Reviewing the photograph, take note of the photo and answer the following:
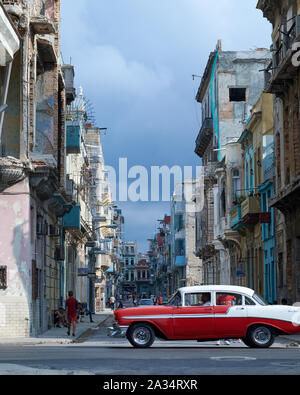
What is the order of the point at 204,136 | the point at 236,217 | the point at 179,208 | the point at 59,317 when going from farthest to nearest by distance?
the point at 179,208 → the point at 204,136 → the point at 236,217 → the point at 59,317

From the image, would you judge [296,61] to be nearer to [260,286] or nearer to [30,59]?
[30,59]

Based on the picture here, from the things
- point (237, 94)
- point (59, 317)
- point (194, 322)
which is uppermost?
point (237, 94)

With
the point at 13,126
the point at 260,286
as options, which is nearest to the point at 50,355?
the point at 13,126

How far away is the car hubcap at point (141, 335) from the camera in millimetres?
20984

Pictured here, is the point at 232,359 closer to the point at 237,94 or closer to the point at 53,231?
the point at 53,231

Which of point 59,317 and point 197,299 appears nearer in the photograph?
point 197,299

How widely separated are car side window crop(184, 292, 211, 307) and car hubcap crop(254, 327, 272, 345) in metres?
1.42

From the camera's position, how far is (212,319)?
20.7m

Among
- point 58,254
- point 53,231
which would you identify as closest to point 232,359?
point 53,231

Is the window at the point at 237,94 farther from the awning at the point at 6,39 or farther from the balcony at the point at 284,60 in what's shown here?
the awning at the point at 6,39

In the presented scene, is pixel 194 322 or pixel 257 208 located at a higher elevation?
pixel 257 208

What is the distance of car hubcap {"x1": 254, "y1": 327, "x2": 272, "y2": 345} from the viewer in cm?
2048

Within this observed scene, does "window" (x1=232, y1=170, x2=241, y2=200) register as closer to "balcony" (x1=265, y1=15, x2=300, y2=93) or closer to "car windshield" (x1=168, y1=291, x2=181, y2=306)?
"balcony" (x1=265, y1=15, x2=300, y2=93)

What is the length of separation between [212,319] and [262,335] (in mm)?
→ 1285
